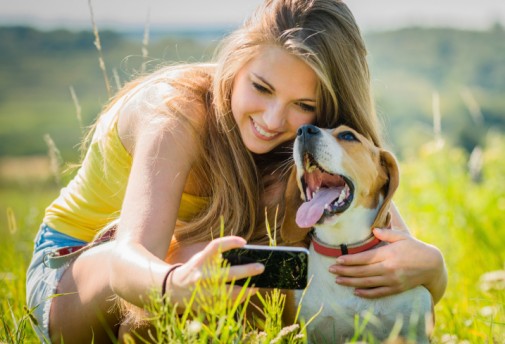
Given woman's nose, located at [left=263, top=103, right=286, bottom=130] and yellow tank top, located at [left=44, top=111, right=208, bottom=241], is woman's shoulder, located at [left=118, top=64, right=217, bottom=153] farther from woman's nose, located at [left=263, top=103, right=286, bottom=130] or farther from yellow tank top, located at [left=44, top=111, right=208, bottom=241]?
woman's nose, located at [left=263, top=103, right=286, bottom=130]

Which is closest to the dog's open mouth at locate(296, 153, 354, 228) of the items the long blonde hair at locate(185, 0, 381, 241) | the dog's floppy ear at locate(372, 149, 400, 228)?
the dog's floppy ear at locate(372, 149, 400, 228)

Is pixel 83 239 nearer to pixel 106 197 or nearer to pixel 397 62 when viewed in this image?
pixel 106 197

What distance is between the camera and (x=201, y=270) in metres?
1.84

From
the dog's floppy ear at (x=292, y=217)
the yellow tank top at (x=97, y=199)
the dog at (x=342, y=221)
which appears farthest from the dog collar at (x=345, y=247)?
the yellow tank top at (x=97, y=199)

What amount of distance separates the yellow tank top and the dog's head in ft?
1.68

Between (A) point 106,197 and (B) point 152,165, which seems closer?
(B) point 152,165

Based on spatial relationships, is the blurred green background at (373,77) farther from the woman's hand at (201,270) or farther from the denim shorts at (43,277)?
the woman's hand at (201,270)

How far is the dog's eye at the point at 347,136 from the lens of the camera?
8.71 feet

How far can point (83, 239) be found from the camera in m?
3.01

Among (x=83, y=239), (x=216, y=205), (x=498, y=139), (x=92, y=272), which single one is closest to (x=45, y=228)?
(x=83, y=239)

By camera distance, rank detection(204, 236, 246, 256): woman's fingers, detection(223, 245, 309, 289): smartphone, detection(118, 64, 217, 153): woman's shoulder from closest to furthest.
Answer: detection(204, 236, 246, 256): woman's fingers < detection(223, 245, 309, 289): smartphone < detection(118, 64, 217, 153): woman's shoulder

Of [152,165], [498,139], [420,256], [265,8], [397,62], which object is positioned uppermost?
[265,8]

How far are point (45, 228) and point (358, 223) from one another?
1493 mm

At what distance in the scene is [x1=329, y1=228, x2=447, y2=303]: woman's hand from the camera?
245 cm
